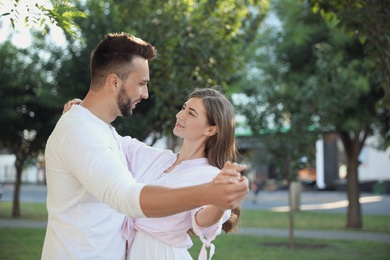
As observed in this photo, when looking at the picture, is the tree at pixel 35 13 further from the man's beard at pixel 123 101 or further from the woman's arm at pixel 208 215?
the woman's arm at pixel 208 215

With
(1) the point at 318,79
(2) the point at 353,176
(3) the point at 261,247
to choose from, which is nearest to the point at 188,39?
(3) the point at 261,247

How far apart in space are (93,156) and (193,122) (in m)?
0.83

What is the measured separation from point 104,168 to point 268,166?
186 ft

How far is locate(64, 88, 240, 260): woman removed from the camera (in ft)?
10.0

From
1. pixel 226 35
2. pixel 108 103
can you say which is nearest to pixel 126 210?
pixel 108 103

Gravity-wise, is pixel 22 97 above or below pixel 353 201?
above

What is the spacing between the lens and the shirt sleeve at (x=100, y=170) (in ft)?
7.41

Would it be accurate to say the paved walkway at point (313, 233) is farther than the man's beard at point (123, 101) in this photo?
Yes

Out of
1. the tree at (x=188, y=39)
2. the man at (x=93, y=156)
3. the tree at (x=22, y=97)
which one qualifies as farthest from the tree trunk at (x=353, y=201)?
the man at (x=93, y=156)

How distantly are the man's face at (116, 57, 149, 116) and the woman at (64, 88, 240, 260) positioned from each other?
403mm

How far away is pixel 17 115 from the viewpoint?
22781 millimetres

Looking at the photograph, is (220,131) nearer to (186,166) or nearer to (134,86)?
(186,166)

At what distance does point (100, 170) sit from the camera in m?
2.37

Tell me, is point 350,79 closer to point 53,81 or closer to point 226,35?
point 226,35
